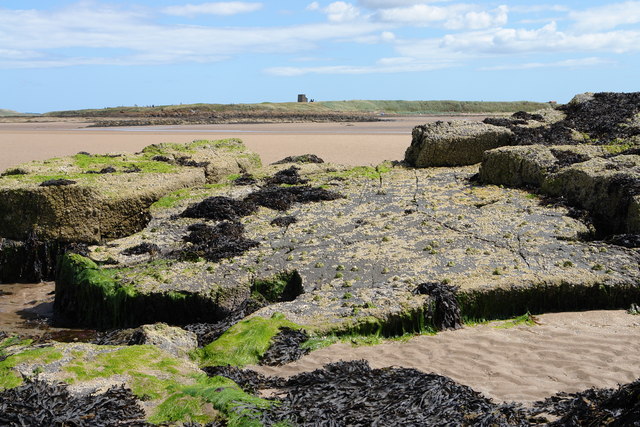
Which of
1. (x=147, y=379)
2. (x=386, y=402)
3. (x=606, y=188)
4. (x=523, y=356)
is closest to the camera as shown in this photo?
(x=386, y=402)

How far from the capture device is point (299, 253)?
704 cm

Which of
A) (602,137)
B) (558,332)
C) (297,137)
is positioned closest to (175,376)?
(558,332)

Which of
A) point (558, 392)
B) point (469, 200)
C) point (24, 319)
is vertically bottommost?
point (24, 319)

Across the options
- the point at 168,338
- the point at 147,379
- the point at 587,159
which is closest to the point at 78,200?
the point at 168,338

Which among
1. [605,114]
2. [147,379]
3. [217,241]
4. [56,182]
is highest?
[605,114]

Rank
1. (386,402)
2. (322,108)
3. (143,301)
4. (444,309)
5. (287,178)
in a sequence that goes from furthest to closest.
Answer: (322,108)
(287,178)
(143,301)
(444,309)
(386,402)

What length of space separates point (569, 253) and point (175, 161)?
732 centimetres

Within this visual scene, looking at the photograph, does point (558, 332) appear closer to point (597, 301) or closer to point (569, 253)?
point (597, 301)

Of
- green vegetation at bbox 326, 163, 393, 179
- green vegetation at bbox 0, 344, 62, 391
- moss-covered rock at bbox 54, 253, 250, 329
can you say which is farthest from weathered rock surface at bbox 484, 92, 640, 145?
green vegetation at bbox 0, 344, 62, 391

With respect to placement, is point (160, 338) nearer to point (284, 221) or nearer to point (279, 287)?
point (279, 287)

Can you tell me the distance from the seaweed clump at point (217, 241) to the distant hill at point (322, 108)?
Answer: 45415 millimetres

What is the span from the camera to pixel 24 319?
7.15m

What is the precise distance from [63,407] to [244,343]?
1.84 m

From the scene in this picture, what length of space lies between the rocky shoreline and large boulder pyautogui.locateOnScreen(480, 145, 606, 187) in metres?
0.03
